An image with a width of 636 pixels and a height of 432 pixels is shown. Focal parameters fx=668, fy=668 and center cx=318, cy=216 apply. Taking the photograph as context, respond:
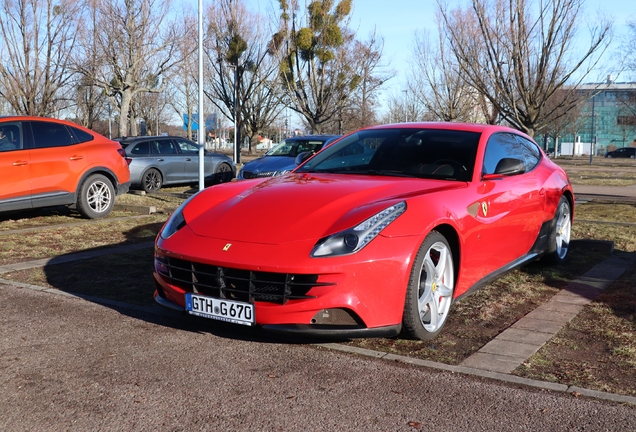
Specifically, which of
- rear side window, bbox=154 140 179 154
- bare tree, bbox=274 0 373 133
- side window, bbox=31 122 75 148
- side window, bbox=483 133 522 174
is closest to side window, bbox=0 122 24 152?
side window, bbox=31 122 75 148

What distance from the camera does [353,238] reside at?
3928mm

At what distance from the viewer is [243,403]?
10.8 feet

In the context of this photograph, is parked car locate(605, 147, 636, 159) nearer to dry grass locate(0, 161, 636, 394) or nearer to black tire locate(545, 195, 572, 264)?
dry grass locate(0, 161, 636, 394)

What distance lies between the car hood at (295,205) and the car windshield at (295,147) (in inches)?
409

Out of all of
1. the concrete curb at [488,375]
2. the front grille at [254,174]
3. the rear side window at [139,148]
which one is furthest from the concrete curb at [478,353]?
the rear side window at [139,148]

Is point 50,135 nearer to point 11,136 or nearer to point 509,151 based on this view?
point 11,136

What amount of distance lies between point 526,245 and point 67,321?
3772 millimetres

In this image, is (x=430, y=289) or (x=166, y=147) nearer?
(x=430, y=289)

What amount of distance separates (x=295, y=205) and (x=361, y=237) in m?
0.64

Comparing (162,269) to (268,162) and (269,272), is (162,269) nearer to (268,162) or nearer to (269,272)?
(269,272)

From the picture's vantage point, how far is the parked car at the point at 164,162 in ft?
53.1

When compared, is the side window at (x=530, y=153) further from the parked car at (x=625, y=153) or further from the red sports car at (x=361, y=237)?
the parked car at (x=625, y=153)

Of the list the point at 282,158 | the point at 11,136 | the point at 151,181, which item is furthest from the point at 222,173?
the point at 11,136

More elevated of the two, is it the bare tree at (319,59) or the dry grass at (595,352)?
the bare tree at (319,59)
